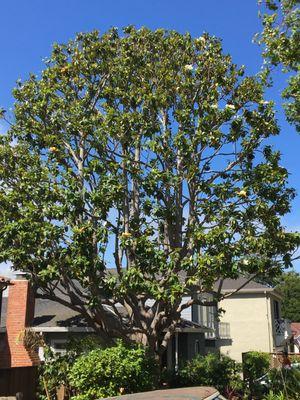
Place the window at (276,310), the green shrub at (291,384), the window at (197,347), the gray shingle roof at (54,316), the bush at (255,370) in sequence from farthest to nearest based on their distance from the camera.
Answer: the window at (276,310) → the window at (197,347) → the gray shingle roof at (54,316) → the bush at (255,370) → the green shrub at (291,384)

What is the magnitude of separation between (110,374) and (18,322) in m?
6.69

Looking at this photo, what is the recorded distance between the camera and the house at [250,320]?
35.8 m

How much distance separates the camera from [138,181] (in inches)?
640

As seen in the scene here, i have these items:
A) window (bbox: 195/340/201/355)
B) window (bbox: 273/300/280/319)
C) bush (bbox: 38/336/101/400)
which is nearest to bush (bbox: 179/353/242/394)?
bush (bbox: 38/336/101/400)

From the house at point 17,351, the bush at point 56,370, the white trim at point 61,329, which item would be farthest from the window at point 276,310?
the bush at point 56,370

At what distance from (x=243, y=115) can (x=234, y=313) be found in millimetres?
22604

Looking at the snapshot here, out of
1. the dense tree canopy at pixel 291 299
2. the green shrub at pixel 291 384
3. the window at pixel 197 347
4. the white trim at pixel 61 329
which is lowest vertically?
the green shrub at pixel 291 384

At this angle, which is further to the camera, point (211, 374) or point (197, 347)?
point (197, 347)

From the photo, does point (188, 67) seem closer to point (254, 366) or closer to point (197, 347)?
point (254, 366)

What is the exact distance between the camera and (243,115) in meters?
16.5

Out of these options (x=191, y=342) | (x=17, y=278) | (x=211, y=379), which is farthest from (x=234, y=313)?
(x=17, y=278)

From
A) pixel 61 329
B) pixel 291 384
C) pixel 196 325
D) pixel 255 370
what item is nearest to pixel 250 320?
pixel 196 325

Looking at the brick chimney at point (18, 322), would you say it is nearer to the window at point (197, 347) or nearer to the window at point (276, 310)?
the window at point (197, 347)

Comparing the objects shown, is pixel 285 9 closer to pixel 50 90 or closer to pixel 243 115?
pixel 243 115
